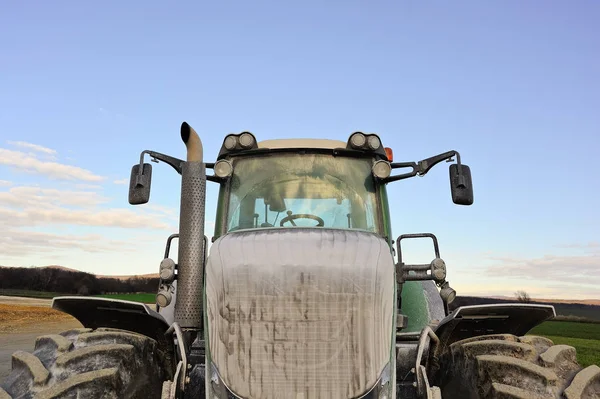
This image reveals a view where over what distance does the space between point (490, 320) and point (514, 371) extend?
64 centimetres

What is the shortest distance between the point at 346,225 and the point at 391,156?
137cm

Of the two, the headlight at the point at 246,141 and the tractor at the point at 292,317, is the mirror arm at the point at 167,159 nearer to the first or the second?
the tractor at the point at 292,317

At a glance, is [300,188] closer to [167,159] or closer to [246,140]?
[246,140]

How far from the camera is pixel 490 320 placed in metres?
3.80

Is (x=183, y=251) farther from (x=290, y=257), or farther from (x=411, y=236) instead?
(x=411, y=236)

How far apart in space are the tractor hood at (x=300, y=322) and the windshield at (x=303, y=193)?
1102 mm

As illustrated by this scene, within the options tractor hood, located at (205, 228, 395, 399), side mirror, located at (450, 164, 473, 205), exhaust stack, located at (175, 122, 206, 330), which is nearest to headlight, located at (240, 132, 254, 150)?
exhaust stack, located at (175, 122, 206, 330)

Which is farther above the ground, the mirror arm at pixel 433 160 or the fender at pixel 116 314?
the mirror arm at pixel 433 160

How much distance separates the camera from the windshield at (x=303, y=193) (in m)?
4.09

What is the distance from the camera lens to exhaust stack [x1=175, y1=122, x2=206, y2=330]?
145 inches

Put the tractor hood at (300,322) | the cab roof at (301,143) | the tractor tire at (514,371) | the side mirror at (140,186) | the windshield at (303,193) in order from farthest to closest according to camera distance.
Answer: the cab roof at (301,143) < the side mirror at (140,186) < the windshield at (303,193) < the tractor tire at (514,371) < the tractor hood at (300,322)

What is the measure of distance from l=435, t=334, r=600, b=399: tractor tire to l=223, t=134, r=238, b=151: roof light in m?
2.22

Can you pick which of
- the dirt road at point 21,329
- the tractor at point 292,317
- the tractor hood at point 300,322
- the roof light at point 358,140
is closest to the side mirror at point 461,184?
the tractor at point 292,317

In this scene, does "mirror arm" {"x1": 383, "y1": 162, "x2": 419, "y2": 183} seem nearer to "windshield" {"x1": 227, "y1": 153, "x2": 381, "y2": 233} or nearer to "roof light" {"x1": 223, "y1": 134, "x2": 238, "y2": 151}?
"windshield" {"x1": 227, "y1": 153, "x2": 381, "y2": 233}
